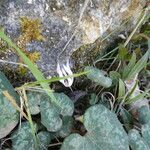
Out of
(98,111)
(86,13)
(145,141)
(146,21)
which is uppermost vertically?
(86,13)

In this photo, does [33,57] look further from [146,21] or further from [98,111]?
[146,21]

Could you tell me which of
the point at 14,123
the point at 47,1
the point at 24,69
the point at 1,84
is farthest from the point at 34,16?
the point at 14,123

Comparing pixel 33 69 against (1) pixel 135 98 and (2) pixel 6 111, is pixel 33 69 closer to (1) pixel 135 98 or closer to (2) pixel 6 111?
(2) pixel 6 111

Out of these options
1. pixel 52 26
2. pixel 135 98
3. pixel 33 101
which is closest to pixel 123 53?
pixel 135 98

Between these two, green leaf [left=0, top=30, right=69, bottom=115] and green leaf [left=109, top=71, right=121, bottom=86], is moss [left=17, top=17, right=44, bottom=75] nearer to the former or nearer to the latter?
green leaf [left=0, top=30, right=69, bottom=115]

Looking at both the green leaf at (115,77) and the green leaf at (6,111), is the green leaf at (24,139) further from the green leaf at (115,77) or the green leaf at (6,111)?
the green leaf at (115,77)
